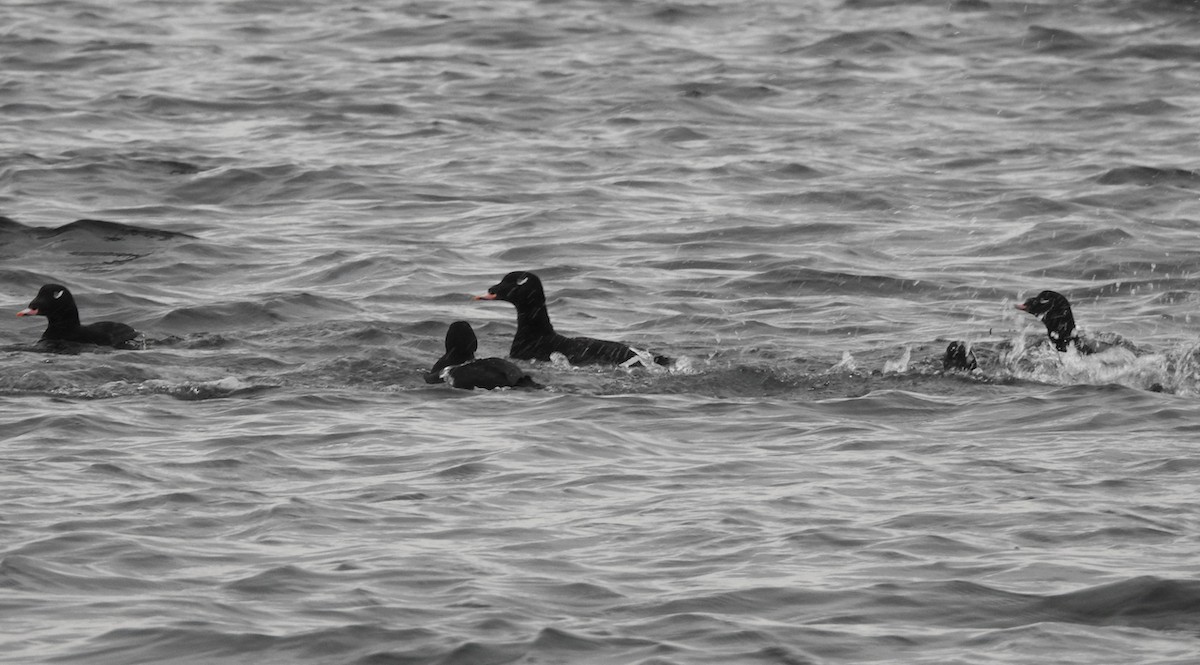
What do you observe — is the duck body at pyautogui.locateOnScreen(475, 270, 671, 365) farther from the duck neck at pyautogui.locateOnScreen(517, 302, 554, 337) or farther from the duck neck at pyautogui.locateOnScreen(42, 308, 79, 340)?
the duck neck at pyautogui.locateOnScreen(42, 308, 79, 340)

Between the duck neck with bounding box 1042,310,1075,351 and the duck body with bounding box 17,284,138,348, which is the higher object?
the duck body with bounding box 17,284,138,348

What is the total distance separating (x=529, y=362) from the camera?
46.2ft

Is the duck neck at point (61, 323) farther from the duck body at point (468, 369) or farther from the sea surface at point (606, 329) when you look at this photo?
the duck body at point (468, 369)

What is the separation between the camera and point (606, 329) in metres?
15.5

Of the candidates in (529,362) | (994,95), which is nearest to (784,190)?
(994,95)

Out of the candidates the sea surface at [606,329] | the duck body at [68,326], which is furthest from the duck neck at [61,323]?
the sea surface at [606,329]

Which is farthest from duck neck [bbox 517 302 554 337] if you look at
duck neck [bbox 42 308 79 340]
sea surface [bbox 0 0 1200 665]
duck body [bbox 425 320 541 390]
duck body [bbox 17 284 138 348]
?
duck neck [bbox 42 308 79 340]

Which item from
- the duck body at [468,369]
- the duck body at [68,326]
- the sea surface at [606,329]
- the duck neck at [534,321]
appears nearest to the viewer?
the sea surface at [606,329]

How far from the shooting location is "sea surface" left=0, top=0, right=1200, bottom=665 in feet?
27.8

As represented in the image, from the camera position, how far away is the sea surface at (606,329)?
8.47 meters

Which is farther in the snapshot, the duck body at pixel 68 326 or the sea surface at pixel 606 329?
the duck body at pixel 68 326

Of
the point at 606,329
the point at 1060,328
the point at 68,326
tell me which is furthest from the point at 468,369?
the point at 1060,328

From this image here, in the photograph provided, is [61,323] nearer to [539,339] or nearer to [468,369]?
[468,369]

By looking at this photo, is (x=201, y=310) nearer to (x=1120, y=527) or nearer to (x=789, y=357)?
(x=789, y=357)
